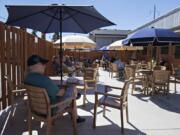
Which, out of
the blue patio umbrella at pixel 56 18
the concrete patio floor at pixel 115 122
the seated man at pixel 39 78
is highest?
the blue patio umbrella at pixel 56 18

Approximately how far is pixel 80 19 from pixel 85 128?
2.76 meters

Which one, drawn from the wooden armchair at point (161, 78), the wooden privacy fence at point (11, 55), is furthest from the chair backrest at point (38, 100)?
the wooden armchair at point (161, 78)

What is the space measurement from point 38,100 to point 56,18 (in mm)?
2792

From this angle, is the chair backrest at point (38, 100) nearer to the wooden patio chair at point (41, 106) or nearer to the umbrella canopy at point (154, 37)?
the wooden patio chair at point (41, 106)

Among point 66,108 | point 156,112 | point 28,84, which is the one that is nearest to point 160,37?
point 156,112

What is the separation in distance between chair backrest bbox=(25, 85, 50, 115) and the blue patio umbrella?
78.6 inches

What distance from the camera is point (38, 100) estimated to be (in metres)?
4.03

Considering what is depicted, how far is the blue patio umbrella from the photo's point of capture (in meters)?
5.38

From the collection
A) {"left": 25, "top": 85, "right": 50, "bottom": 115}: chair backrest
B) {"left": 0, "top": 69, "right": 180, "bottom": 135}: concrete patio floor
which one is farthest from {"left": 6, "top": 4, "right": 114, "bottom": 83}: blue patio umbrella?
{"left": 25, "top": 85, "right": 50, "bottom": 115}: chair backrest

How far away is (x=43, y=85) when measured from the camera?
4.14 metres

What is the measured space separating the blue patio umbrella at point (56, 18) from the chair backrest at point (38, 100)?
2.00 m

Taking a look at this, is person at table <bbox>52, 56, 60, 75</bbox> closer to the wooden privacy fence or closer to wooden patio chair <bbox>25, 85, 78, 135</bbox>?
the wooden privacy fence

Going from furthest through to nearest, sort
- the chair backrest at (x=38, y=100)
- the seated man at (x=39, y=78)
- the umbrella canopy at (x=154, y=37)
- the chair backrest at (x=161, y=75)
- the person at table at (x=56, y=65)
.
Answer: the person at table at (x=56, y=65) < the umbrella canopy at (x=154, y=37) < the chair backrest at (x=161, y=75) < the seated man at (x=39, y=78) < the chair backrest at (x=38, y=100)

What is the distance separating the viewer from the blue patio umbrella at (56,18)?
5375 millimetres
